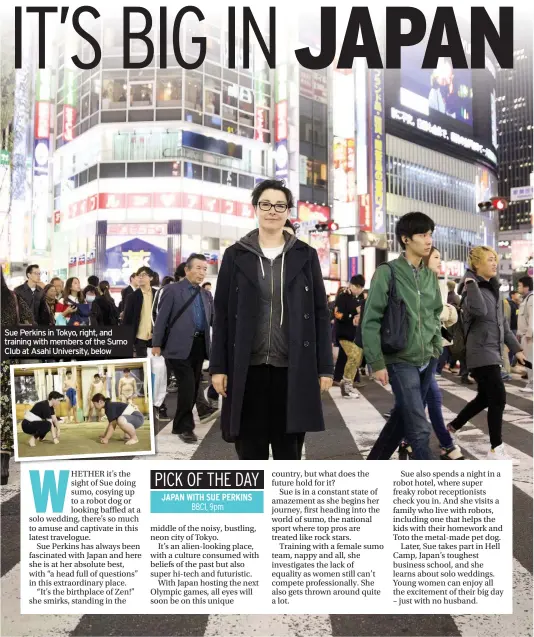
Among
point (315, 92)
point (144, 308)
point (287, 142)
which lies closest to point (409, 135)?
point (315, 92)

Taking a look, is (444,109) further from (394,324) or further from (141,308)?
(394,324)

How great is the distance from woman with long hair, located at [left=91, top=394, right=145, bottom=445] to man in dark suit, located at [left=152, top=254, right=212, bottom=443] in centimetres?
339

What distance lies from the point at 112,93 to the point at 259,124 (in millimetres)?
8782

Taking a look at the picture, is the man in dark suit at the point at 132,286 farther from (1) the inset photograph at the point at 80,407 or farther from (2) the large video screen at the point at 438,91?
(2) the large video screen at the point at 438,91

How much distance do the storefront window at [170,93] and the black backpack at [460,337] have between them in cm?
3476

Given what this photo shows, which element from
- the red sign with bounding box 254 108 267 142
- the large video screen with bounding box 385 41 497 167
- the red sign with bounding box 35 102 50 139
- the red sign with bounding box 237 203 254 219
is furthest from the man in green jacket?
the large video screen with bounding box 385 41 497 167

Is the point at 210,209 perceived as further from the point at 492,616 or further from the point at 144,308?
the point at 492,616

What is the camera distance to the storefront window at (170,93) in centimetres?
3806

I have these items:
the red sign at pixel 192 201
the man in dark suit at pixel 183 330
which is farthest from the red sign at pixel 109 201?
the man in dark suit at pixel 183 330

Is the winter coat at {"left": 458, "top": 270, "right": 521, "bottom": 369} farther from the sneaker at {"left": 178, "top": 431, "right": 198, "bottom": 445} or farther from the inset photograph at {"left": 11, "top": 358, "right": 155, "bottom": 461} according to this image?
the inset photograph at {"left": 11, "top": 358, "right": 155, "bottom": 461}

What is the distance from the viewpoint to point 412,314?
4.12 metres

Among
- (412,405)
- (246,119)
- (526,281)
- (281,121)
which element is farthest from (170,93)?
(412,405)

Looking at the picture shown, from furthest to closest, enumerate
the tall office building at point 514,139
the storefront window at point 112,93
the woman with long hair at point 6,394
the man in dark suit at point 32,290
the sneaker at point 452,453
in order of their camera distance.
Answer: the tall office building at point 514,139
the storefront window at point 112,93
the man in dark suit at point 32,290
the sneaker at point 452,453
the woman with long hair at point 6,394

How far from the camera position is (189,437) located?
6816 millimetres
